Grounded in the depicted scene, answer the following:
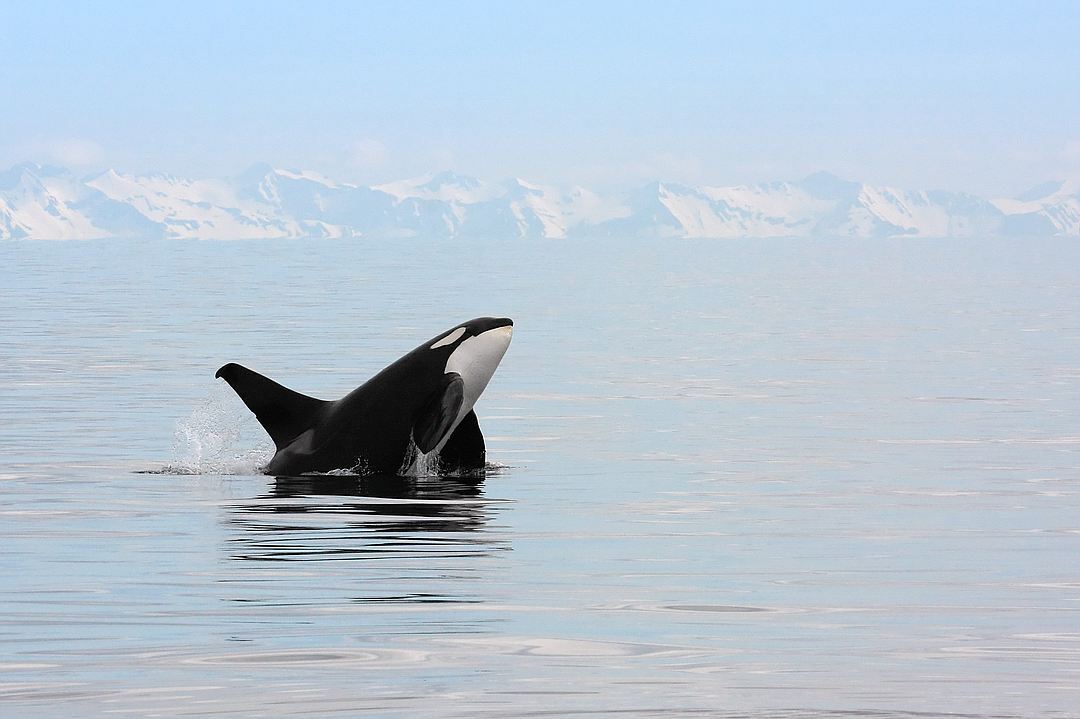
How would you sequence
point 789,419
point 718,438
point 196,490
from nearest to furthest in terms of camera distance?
point 196,490 < point 718,438 < point 789,419

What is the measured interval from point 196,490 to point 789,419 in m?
9.98

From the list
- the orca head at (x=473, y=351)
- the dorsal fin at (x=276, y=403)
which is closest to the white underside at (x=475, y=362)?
the orca head at (x=473, y=351)

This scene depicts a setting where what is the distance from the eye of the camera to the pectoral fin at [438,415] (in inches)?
660

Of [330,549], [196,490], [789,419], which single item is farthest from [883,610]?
[789,419]

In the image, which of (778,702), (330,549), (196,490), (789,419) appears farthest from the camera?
(789,419)

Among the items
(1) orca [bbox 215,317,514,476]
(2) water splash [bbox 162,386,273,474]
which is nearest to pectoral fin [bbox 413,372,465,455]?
(1) orca [bbox 215,317,514,476]

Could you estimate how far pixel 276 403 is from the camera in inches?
697

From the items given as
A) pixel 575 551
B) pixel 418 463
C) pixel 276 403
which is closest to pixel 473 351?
pixel 418 463

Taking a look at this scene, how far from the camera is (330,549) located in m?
12.8

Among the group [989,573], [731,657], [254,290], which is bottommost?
[254,290]

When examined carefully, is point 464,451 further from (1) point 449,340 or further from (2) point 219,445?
(2) point 219,445

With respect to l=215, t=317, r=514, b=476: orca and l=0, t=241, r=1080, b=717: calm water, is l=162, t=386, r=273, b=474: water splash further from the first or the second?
l=215, t=317, r=514, b=476: orca

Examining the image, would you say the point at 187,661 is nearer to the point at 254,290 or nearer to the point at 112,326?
the point at 112,326

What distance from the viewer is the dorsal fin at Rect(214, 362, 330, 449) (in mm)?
17672
